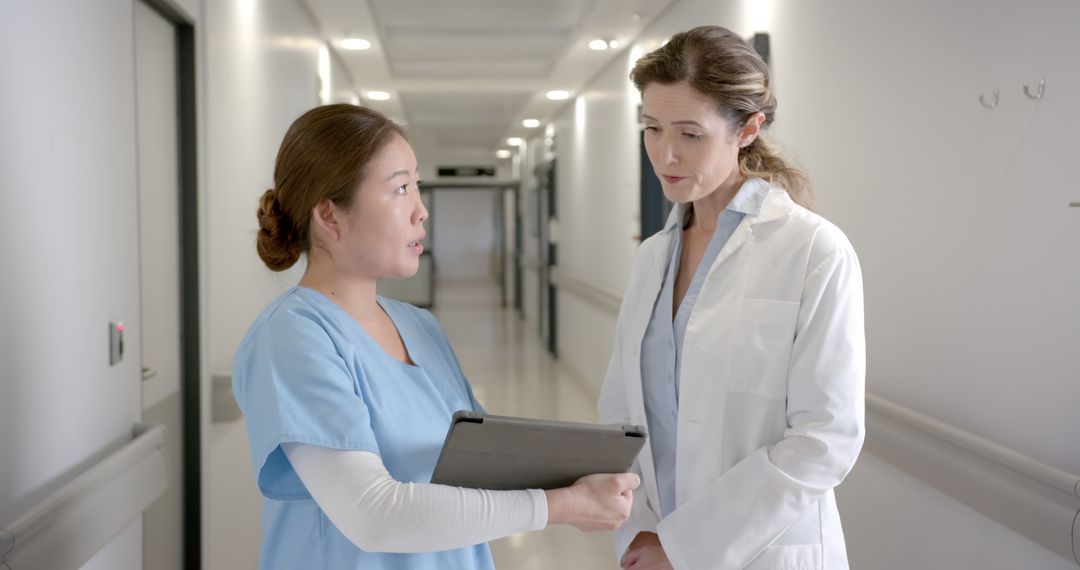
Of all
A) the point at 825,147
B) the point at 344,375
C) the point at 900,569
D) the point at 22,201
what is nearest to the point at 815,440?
the point at 344,375

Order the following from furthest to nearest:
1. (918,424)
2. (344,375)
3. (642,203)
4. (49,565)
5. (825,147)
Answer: (642,203)
(825,147)
(918,424)
(49,565)
(344,375)

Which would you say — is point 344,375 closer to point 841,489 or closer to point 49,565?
point 49,565

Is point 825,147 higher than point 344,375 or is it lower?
higher

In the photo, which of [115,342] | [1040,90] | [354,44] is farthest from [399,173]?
[354,44]

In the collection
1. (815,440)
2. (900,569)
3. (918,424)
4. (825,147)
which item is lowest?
(900,569)

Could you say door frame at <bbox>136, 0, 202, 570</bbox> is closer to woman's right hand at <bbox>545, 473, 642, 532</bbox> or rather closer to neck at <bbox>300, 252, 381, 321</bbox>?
neck at <bbox>300, 252, 381, 321</bbox>

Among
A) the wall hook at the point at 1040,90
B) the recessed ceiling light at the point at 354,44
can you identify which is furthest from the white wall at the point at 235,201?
the wall hook at the point at 1040,90

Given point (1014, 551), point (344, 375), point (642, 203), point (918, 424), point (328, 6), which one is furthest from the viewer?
point (642, 203)

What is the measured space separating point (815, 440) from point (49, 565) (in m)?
1.47

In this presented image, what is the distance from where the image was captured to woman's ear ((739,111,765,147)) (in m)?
1.69

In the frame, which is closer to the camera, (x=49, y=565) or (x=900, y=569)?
(x=49, y=565)

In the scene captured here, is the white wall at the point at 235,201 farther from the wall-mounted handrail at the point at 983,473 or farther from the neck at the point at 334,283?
the wall-mounted handrail at the point at 983,473

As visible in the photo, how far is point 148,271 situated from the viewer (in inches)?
107

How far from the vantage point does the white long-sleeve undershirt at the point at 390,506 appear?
1196 millimetres
